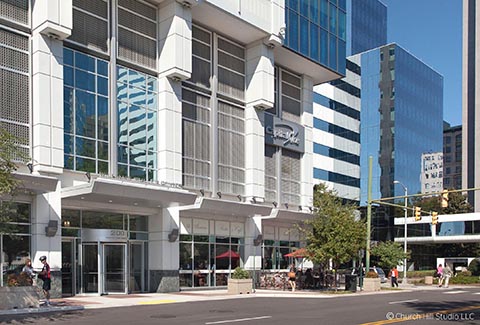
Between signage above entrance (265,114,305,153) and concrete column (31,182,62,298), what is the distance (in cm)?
1616

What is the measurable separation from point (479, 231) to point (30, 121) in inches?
2791

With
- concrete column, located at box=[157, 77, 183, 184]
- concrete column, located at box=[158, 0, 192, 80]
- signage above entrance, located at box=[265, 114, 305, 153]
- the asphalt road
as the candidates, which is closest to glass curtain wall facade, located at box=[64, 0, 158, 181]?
concrete column, located at box=[157, 77, 183, 184]

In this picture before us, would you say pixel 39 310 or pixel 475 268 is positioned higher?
pixel 39 310

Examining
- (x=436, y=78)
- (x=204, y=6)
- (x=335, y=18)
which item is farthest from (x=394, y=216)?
(x=204, y=6)

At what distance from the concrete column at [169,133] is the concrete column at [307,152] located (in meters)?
12.9

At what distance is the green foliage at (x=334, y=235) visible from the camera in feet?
104

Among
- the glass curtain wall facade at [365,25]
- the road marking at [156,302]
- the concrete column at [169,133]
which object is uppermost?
the glass curtain wall facade at [365,25]

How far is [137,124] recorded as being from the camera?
→ 28781mm

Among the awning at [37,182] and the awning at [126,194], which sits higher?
the awning at [37,182]

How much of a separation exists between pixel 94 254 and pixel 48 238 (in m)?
2.83

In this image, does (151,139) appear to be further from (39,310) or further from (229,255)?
(39,310)

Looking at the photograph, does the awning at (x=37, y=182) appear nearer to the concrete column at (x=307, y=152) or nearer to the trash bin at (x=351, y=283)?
the trash bin at (x=351, y=283)

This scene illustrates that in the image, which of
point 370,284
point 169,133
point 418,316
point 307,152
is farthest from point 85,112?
point 370,284

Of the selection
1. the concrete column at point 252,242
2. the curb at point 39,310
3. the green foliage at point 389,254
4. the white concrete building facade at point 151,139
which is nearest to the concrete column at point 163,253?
the white concrete building facade at point 151,139
